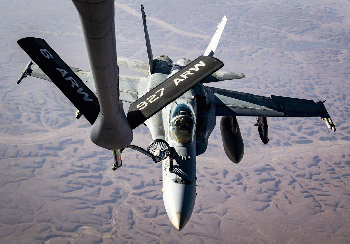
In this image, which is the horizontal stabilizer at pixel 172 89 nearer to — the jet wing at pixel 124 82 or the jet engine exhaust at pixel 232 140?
the jet wing at pixel 124 82

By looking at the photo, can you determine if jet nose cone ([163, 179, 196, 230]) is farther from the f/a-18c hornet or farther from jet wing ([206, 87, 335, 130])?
jet wing ([206, 87, 335, 130])

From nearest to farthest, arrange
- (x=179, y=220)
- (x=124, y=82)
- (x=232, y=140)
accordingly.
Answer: (x=179, y=220) → (x=124, y=82) → (x=232, y=140)

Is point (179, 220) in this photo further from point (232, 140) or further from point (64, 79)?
point (232, 140)

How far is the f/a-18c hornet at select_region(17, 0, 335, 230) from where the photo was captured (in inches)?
181

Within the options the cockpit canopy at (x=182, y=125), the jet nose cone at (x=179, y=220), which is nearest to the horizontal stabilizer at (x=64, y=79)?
the cockpit canopy at (x=182, y=125)

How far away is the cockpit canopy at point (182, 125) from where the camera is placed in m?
13.0

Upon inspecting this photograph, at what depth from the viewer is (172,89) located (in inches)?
236

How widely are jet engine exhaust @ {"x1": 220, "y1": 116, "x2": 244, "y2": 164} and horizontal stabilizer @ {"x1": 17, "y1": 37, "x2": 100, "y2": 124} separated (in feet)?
Answer: 50.6

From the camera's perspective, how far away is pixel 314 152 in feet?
483

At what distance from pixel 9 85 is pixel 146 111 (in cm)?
20285

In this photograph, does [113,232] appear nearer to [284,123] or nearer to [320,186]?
[320,186]

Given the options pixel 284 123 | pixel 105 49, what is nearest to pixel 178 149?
pixel 105 49

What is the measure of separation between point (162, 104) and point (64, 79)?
7.12ft

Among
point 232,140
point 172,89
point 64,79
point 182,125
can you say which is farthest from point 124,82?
point 172,89
